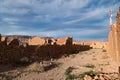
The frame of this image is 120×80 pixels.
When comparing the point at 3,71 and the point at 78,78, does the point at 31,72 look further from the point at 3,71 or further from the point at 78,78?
the point at 78,78

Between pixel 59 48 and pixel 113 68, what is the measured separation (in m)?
11.7

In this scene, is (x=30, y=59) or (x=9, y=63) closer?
(x=9, y=63)

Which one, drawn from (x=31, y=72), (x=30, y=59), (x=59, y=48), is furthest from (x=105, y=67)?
(x=59, y=48)

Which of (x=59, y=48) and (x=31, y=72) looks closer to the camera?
(x=31, y=72)

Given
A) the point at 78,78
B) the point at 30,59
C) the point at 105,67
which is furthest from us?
the point at 30,59

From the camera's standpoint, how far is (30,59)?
2211cm

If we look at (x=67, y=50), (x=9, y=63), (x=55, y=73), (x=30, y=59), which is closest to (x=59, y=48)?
(x=67, y=50)

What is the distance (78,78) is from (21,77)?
317 cm

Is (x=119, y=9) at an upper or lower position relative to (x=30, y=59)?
upper

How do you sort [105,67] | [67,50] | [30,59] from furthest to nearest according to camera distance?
1. [67,50]
2. [30,59]
3. [105,67]

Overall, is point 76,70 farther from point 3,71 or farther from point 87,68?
point 3,71

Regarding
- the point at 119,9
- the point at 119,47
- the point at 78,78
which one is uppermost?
the point at 119,9

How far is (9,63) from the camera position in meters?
20.5

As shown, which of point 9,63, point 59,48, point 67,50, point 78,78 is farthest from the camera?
point 67,50
